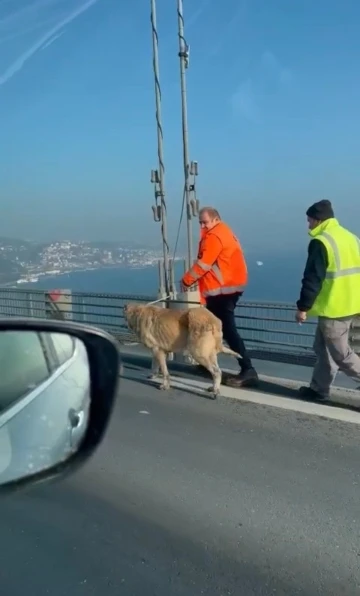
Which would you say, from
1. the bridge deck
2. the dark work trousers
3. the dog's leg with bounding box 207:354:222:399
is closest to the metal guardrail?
the bridge deck

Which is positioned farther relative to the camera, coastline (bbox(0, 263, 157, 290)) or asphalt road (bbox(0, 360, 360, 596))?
coastline (bbox(0, 263, 157, 290))

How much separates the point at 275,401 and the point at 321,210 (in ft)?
6.84

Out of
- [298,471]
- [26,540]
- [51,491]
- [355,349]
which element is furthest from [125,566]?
[355,349]

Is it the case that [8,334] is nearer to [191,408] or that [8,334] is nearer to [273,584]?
[273,584]

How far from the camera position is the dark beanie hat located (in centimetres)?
684

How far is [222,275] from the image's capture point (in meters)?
8.12

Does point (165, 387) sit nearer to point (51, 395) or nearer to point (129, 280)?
point (51, 395)

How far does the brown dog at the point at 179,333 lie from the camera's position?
7.65 metres

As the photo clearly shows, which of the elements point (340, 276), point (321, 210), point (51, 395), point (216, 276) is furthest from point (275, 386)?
point (51, 395)

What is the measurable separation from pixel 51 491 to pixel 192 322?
3132mm

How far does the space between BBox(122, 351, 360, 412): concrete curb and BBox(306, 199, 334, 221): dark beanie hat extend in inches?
75.9

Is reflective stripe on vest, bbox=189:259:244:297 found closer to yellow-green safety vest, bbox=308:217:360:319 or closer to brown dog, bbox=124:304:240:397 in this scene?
brown dog, bbox=124:304:240:397

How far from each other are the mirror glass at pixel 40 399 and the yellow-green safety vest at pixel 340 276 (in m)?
4.40

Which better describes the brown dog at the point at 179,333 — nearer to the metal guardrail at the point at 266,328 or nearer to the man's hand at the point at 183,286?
the man's hand at the point at 183,286
